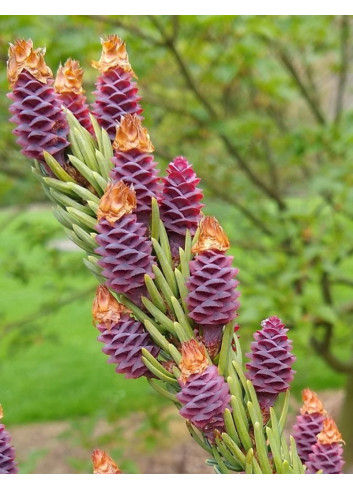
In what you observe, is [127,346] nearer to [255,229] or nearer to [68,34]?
[68,34]

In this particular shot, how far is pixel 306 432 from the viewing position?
0.38m

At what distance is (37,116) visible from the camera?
1.05 feet

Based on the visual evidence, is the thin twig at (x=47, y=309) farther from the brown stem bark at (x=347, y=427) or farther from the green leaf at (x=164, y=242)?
the green leaf at (x=164, y=242)

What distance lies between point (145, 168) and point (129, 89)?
5cm

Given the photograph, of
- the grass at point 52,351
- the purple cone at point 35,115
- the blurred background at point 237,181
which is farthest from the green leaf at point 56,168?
the grass at point 52,351

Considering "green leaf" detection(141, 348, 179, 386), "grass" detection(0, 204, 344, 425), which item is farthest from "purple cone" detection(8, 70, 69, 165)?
"grass" detection(0, 204, 344, 425)

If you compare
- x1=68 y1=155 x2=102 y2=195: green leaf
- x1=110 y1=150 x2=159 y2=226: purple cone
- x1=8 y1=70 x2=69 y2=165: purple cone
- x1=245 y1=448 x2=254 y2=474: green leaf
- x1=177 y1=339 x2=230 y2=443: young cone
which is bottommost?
x1=245 y1=448 x2=254 y2=474: green leaf

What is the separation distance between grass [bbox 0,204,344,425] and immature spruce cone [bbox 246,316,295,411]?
1.32 m

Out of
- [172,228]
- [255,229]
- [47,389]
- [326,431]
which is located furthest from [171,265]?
[47,389]

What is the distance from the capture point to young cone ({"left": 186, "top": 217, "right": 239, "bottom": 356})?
1.00ft

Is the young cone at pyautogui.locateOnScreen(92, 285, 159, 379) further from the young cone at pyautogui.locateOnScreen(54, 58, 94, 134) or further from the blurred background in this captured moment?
the blurred background

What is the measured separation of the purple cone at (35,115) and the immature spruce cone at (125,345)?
0.09 m

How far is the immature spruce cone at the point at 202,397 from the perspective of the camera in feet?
1.00

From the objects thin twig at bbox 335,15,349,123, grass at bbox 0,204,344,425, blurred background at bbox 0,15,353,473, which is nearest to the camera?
blurred background at bbox 0,15,353,473
